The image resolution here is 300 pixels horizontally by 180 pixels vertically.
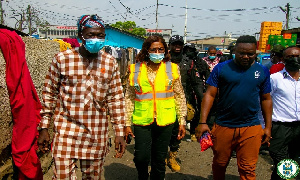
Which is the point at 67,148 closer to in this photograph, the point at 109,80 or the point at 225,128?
the point at 109,80

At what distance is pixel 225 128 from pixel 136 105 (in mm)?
1056

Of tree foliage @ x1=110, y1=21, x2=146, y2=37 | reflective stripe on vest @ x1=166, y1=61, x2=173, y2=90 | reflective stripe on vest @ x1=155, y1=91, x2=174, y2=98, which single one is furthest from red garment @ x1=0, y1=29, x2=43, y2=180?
tree foliage @ x1=110, y1=21, x2=146, y2=37

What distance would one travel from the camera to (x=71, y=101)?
249 centimetres

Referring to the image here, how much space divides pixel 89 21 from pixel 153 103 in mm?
1234

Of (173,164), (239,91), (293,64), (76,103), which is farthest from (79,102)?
(293,64)

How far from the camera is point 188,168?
4848 mm

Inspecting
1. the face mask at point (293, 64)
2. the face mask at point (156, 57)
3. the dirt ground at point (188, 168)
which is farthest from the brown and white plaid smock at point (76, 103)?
the face mask at point (293, 64)

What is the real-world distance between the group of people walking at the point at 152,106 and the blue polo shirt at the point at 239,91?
0.01 m

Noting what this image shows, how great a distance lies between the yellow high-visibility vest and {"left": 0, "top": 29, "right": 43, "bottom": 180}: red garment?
44.9 inches

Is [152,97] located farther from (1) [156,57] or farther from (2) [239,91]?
(2) [239,91]

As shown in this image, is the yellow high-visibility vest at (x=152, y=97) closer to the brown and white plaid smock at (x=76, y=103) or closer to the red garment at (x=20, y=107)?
the brown and white plaid smock at (x=76, y=103)

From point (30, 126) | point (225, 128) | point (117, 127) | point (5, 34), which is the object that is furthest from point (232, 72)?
point (5, 34)

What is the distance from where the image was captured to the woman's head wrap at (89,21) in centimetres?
255

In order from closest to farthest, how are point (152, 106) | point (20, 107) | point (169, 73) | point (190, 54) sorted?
1. point (20, 107)
2. point (152, 106)
3. point (169, 73)
4. point (190, 54)
